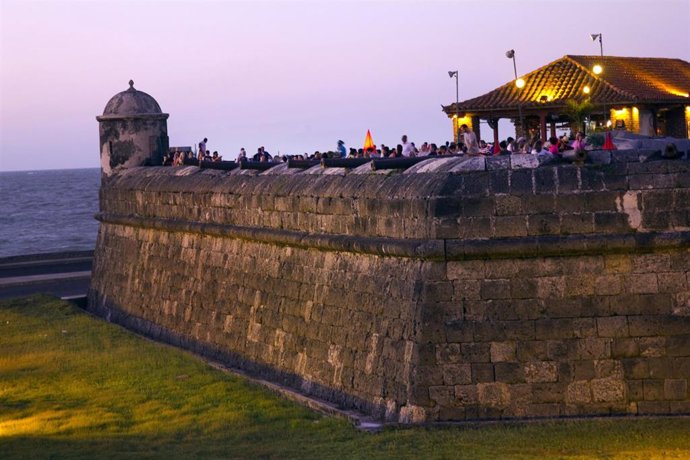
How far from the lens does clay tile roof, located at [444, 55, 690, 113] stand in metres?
35.1

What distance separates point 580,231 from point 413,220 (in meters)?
1.62

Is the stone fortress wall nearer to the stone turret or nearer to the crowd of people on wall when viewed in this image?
the crowd of people on wall

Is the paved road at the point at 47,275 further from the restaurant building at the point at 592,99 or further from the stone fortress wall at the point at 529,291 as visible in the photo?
the stone fortress wall at the point at 529,291

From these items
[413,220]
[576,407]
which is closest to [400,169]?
[413,220]

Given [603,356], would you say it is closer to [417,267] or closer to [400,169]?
[417,267]

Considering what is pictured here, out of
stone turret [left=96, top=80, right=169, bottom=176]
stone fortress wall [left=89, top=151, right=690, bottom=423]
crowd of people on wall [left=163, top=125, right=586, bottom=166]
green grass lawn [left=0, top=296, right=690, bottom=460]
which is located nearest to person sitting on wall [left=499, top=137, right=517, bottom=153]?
crowd of people on wall [left=163, top=125, right=586, bottom=166]

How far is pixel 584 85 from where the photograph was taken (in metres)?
35.8

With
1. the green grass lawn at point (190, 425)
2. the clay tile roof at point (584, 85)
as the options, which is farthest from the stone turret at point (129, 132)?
the clay tile roof at point (584, 85)

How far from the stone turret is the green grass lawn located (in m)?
6.19

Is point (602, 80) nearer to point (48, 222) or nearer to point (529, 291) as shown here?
point (529, 291)

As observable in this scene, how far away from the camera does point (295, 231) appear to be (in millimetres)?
15617

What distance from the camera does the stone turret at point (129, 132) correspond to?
2502 cm

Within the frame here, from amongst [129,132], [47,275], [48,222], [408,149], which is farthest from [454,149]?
[48,222]

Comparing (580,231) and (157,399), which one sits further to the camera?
(157,399)
